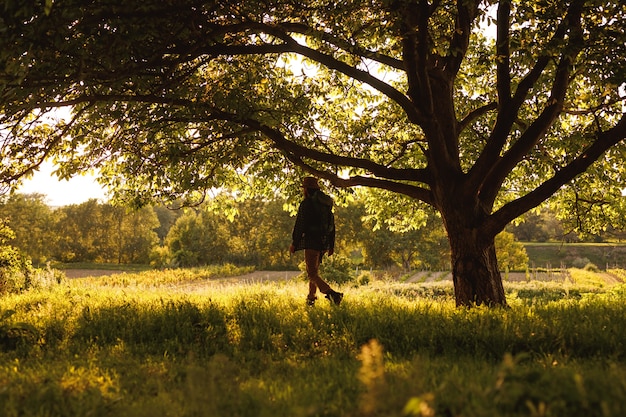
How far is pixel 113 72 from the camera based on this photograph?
21.0ft

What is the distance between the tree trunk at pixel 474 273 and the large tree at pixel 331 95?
2cm

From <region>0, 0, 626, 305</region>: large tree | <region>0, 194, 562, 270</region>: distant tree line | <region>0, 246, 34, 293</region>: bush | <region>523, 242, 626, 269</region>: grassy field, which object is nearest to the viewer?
<region>0, 0, 626, 305</region>: large tree

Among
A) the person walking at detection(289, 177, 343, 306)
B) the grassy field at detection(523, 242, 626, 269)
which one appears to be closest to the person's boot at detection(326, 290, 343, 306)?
the person walking at detection(289, 177, 343, 306)

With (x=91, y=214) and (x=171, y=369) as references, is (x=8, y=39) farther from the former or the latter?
(x=91, y=214)

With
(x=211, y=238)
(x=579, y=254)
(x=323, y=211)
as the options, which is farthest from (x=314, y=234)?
(x=579, y=254)

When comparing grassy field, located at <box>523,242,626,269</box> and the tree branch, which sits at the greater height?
the tree branch

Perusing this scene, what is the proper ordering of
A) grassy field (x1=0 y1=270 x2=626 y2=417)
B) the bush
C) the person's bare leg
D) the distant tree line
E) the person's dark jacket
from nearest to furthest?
grassy field (x1=0 y1=270 x2=626 y2=417), the person's bare leg, the person's dark jacket, the bush, the distant tree line

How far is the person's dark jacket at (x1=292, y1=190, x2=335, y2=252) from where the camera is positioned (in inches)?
297

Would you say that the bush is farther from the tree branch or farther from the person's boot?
the tree branch

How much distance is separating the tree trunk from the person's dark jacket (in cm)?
240

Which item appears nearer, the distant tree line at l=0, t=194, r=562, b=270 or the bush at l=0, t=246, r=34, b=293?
the bush at l=0, t=246, r=34, b=293

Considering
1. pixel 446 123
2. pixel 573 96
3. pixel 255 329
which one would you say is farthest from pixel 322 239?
pixel 573 96

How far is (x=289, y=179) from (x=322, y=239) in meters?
3.57

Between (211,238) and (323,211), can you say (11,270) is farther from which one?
(211,238)
